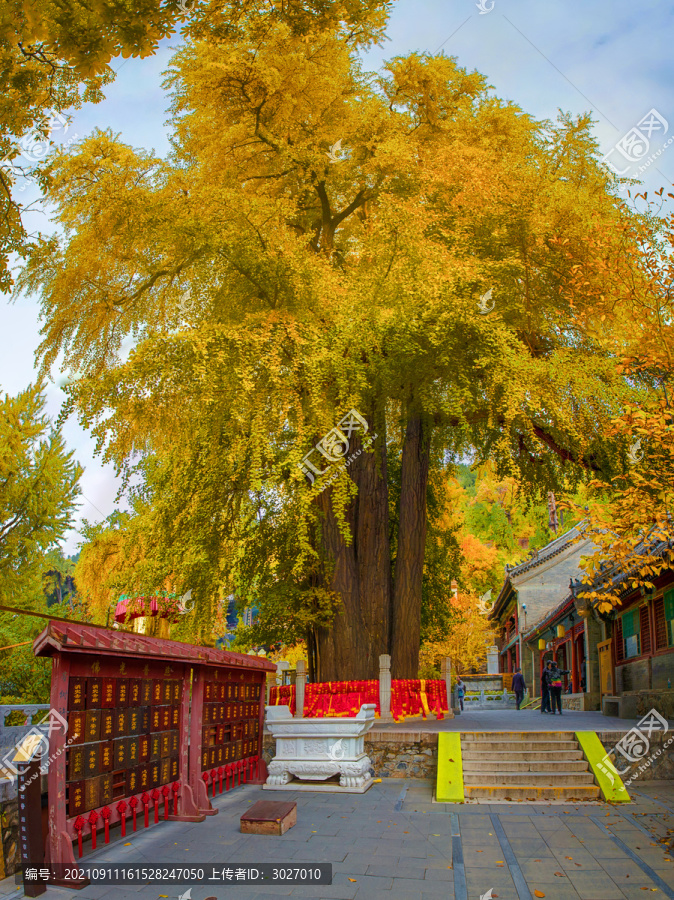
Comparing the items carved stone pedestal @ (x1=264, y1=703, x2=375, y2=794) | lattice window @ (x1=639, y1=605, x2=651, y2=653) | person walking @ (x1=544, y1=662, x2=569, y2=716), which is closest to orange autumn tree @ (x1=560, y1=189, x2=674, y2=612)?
carved stone pedestal @ (x1=264, y1=703, x2=375, y2=794)

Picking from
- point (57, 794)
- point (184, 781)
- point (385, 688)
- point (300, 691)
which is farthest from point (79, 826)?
point (385, 688)

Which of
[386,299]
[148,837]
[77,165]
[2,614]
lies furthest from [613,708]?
[77,165]

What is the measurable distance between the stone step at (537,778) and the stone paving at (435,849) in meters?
0.50

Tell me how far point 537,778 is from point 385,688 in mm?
3350

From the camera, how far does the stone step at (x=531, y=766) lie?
887 cm

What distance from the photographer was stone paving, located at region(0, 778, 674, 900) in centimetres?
Answer: 506

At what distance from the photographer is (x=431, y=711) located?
12.9m

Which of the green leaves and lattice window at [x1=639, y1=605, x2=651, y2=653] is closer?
lattice window at [x1=639, y1=605, x2=651, y2=653]

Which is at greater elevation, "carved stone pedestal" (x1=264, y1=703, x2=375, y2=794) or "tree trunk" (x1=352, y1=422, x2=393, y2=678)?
"tree trunk" (x1=352, y1=422, x2=393, y2=678)

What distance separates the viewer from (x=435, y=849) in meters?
→ 6.14

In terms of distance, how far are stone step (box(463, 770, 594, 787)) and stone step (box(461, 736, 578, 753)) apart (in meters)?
0.70

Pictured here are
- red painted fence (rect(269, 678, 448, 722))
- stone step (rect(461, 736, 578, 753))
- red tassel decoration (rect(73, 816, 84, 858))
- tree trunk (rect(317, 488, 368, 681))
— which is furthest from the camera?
tree trunk (rect(317, 488, 368, 681))

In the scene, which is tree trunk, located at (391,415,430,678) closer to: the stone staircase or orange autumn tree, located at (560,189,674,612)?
the stone staircase

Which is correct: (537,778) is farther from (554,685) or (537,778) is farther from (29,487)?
(29,487)
